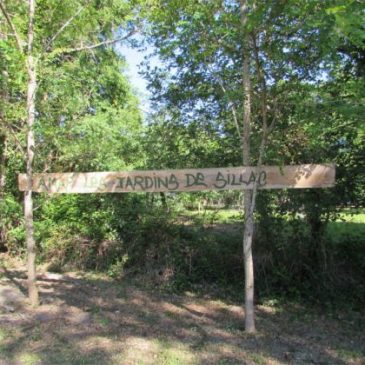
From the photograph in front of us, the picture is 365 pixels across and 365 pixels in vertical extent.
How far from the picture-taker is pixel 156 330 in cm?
510

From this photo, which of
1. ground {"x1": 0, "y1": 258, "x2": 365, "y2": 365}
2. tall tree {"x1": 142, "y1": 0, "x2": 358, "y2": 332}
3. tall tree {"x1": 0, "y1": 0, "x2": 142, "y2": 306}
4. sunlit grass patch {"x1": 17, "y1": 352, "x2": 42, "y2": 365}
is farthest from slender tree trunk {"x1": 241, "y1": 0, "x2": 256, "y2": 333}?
tall tree {"x1": 0, "y1": 0, "x2": 142, "y2": 306}

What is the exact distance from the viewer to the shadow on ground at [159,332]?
4246 mm

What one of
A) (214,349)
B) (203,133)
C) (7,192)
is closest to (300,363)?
(214,349)

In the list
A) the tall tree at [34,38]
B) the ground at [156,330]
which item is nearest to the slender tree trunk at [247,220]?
the ground at [156,330]

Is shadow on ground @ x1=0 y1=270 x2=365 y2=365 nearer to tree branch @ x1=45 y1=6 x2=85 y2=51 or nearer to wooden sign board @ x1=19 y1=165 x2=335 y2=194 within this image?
wooden sign board @ x1=19 y1=165 x2=335 y2=194

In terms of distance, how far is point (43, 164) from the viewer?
21.8ft

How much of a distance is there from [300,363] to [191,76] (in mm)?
4504

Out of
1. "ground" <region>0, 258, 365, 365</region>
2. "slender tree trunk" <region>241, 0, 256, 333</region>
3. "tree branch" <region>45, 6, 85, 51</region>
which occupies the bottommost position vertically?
"ground" <region>0, 258, 365, 365</region>

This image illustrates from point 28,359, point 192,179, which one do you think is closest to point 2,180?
point 192,179

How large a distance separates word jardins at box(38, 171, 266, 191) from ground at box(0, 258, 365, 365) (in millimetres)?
1682

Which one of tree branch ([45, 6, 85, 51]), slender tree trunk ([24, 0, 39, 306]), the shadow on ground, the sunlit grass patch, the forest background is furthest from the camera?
tree branch ([45, 6, 85, 51])

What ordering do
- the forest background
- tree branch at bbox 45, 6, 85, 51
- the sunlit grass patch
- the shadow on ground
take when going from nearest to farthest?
the sunlit grass patch → the shadow on ground → the forest background → tree branch at bbox 45, 6, 85, 51

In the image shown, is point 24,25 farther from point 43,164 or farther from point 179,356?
point 179,356

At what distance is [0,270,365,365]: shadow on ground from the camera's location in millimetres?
4246
